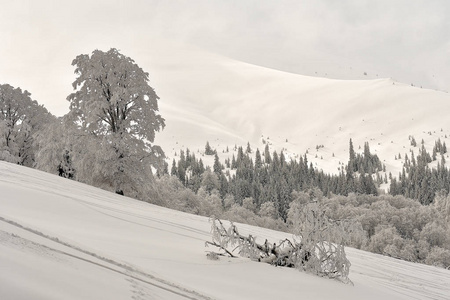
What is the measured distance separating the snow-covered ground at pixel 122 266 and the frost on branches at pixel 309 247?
21cm

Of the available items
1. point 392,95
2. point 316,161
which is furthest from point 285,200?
point 392,95

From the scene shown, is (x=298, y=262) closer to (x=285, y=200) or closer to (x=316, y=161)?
(x=285, y=200)

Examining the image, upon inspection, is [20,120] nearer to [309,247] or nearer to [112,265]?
[309,247]

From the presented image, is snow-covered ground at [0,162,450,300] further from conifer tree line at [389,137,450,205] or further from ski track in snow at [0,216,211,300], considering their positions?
conifer tree line at [389,137,450,205]

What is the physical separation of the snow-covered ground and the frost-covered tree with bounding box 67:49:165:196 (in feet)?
34.2

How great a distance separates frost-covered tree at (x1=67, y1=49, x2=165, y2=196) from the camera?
15680 mm

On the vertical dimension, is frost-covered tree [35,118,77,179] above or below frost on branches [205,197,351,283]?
above

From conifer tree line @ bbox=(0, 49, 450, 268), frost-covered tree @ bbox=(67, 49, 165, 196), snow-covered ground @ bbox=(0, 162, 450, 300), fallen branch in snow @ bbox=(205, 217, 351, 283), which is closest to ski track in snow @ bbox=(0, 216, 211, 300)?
snow-covered ground @ bbox=(0, 162, 450, 300)

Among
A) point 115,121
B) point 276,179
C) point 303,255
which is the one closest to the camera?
point 303,255

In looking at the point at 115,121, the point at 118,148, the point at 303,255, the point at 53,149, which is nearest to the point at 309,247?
the point at 303,255

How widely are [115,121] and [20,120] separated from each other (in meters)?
12.8

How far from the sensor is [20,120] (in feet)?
85.2

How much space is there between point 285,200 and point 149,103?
63.3 m

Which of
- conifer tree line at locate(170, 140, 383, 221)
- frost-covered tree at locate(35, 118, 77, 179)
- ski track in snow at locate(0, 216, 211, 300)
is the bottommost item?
ski track in snow at locate(0, 216, 211, 300)
